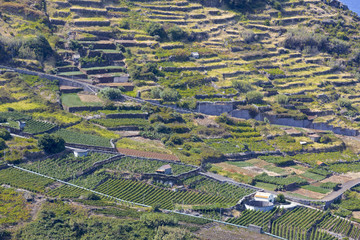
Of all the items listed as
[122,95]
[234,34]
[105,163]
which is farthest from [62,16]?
[105,163]

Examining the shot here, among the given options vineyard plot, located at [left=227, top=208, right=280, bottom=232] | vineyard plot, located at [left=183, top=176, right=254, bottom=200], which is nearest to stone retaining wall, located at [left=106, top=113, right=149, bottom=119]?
vineyard plot, located at [left=183, top=176, right=254, bottom=200]

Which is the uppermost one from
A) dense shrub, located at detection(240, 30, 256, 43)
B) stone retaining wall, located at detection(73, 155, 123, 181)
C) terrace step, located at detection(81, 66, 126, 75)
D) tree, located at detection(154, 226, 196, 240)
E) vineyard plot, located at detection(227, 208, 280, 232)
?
dense shrub, located at detection(240, 30, 256, 43)

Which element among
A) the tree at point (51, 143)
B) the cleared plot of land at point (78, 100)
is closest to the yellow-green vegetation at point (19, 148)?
the tree at point (51, 143)

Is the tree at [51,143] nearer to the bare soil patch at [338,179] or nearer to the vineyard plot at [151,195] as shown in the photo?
the vineyard plot at [151,195]

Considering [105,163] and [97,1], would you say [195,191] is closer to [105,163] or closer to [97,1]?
[105,163]

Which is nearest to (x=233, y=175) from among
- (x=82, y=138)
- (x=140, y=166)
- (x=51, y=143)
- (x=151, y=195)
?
(x=140, y=166)

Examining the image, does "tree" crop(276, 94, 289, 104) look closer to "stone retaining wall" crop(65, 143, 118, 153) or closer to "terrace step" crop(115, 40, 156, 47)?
"terrace step" crop(115, 40, 156, 47)

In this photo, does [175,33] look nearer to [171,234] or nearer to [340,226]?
[340,226]
